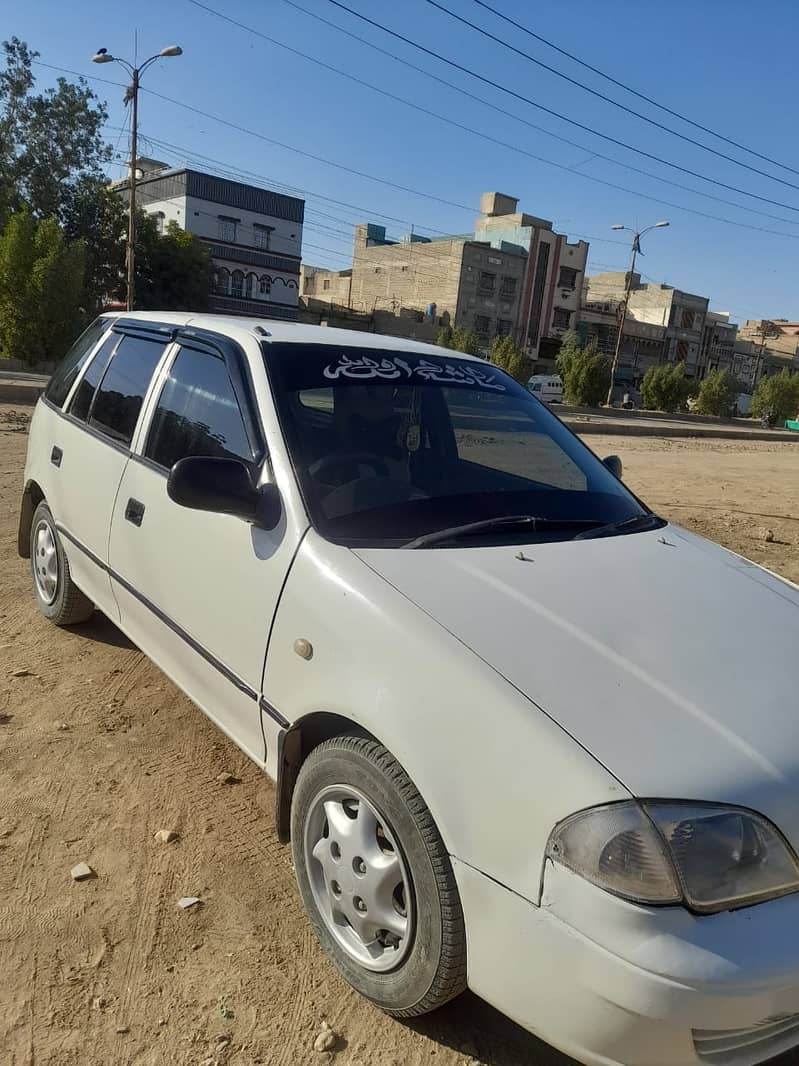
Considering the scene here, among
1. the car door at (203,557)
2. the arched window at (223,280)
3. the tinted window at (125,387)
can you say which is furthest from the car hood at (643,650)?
the arched window at (223,280)

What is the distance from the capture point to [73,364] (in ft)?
14.1

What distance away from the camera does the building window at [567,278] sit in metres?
75.7

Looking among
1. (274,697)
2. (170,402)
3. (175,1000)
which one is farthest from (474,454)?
(175,1000)

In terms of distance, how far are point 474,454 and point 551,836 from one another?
2029mm

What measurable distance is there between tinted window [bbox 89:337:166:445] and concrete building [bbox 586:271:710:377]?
285ft

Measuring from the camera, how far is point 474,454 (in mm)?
3406

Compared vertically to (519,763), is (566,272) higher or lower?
higher

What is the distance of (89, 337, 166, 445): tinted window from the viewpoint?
11.3 ft

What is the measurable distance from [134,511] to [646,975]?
2456mm

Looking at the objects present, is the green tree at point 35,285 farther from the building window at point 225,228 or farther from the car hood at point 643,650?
the car hood at point 643,650

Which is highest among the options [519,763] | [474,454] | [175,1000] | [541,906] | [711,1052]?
[474,454]

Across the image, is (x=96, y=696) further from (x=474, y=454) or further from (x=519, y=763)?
(x=519, y=763)

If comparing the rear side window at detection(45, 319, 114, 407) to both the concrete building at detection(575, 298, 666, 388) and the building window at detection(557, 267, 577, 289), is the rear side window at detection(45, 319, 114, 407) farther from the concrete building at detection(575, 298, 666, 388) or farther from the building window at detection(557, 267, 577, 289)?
the concrete building at detection(575, 298, 666, 388)

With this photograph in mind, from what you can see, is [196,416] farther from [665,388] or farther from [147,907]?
[665,388]
